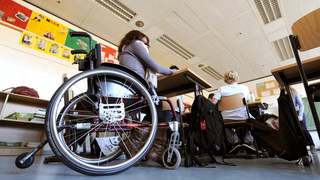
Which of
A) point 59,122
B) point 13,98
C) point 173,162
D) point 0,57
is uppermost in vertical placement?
point 0,57

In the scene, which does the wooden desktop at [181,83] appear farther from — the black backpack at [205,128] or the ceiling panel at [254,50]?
the ceiling panel at [254,50]

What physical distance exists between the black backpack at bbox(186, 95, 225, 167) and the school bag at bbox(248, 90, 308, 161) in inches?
14.9

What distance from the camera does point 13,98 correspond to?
246cm

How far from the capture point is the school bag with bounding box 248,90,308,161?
3.82 feet

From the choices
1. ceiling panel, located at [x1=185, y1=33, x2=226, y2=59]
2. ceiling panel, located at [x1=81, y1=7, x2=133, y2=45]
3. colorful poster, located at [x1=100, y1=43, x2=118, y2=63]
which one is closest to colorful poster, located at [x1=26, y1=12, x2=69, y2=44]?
ceiling panel, located at [x1=81, y1=7, x2=133, y2=45]

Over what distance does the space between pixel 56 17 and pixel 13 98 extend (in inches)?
64.3

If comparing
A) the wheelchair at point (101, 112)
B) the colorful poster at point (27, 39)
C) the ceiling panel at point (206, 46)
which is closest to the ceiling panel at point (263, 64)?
the ceiling panel at point (206, 46)

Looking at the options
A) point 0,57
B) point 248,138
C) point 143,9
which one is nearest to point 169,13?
point 143,9

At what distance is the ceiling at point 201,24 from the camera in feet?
9.72

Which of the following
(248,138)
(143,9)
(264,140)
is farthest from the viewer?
(143,9)

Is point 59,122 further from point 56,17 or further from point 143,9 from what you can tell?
point 56,17

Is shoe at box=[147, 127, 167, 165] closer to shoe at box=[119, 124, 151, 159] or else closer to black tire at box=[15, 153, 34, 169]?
shoe at box=[119, 124, 151, 159]

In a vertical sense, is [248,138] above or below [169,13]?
below

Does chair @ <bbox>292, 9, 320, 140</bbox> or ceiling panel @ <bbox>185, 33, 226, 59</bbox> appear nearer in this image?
chair @ <bbox>292, 9, 320, 140</bbox>
